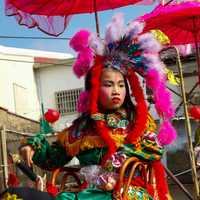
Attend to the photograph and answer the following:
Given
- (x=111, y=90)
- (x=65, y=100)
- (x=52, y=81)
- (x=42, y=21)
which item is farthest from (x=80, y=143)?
(x=52, y=81)

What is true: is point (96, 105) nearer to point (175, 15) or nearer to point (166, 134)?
point (166, 134)

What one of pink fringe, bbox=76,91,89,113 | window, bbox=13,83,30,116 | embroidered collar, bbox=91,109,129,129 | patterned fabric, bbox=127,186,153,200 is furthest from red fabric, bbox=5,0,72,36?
window, bbox=13,83,30,116

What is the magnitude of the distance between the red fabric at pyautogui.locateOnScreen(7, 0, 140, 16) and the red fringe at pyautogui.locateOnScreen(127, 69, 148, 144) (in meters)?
1.95

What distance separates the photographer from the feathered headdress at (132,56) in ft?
9.57

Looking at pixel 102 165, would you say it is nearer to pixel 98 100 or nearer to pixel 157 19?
pixel 98 100

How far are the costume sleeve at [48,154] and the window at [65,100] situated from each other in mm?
13536

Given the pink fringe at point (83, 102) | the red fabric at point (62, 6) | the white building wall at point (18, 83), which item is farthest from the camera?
the white building wall at point (18, 83)

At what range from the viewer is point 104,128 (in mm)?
2793

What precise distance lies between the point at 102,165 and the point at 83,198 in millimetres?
228

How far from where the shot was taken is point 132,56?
117 inches

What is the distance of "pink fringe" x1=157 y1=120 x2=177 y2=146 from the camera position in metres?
2.91

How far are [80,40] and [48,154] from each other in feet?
2.21

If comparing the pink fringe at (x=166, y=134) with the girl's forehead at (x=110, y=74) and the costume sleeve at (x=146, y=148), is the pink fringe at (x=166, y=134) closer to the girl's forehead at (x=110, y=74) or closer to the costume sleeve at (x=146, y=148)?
the costume sleeve at (x=146, y=148)

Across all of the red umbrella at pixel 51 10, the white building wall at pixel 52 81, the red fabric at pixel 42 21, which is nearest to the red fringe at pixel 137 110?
the red umbrella at pixel 51 10
